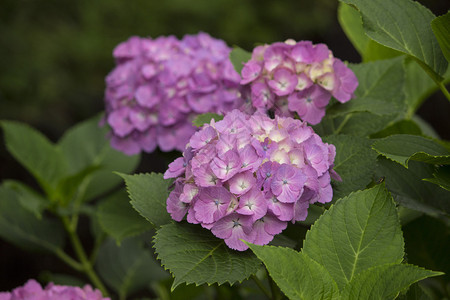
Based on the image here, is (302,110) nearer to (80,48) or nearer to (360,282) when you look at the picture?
(360,282)

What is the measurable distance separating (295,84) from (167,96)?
17.9 inches

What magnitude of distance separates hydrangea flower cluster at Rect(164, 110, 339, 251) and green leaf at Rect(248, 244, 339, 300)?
0.07m

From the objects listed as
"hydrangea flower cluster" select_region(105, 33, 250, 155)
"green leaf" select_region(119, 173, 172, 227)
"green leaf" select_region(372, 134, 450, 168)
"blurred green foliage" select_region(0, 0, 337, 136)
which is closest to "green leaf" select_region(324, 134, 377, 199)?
"green leaf" select_region(372, 134, 450, 168)

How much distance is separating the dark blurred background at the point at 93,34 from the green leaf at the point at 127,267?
1712 millimetres

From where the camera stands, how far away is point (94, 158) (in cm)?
160

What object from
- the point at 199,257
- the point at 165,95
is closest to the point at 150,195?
the point at 199,257

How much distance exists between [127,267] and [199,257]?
0.89m

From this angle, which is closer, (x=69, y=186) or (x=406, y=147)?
(x=406, y=147)

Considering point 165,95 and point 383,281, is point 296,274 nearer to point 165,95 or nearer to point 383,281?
point 383,281

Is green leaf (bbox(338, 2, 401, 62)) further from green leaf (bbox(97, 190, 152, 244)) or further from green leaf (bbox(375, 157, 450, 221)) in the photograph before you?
green leaf (bbox(97, 190, 152, 244))

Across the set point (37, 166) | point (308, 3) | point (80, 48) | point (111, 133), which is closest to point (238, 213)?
point (111, 133)

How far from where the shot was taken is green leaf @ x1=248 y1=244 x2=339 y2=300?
0.69 meters

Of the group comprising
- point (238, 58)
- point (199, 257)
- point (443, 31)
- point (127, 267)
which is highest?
point (443, 31)

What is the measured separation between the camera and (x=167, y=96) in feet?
4.51
